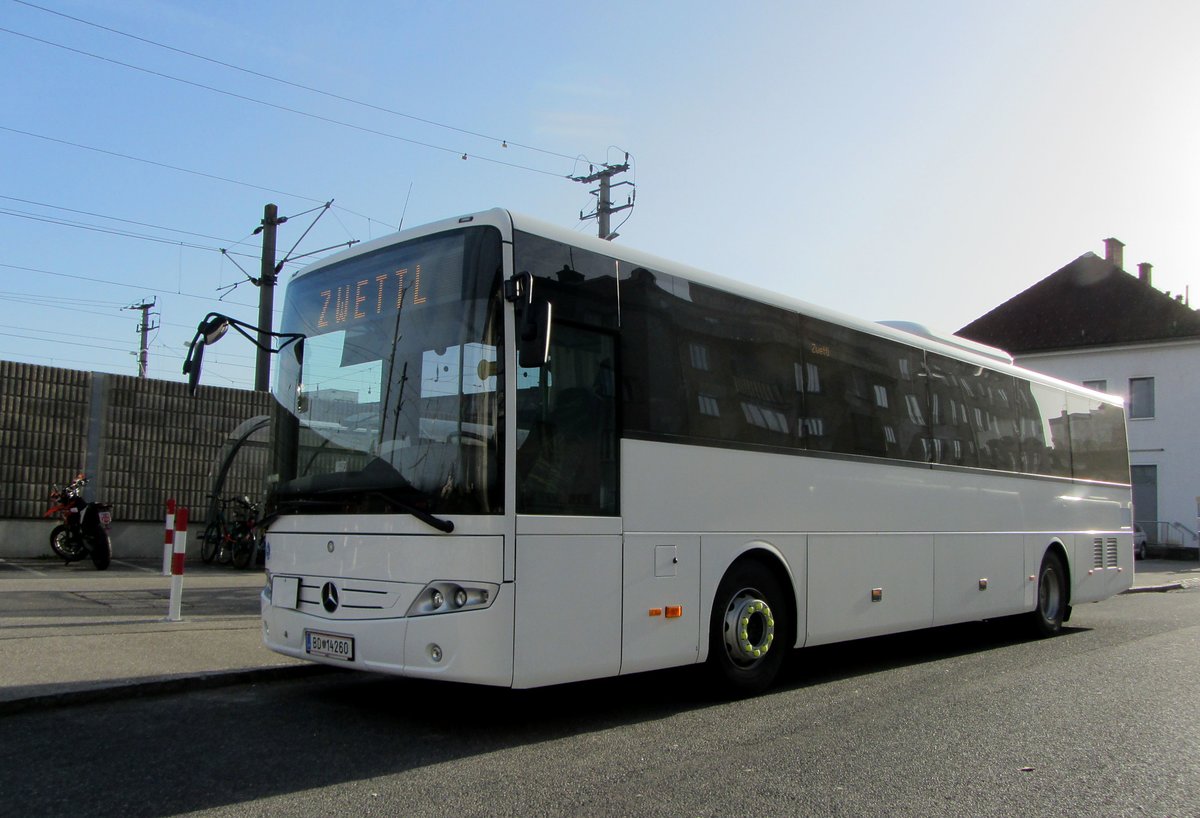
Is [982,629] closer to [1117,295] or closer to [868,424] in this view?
[868,424]

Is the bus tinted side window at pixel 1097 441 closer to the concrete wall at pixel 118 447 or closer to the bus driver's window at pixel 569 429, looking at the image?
the bus driver's window at pixel 569 429

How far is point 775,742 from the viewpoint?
6289 millimetres

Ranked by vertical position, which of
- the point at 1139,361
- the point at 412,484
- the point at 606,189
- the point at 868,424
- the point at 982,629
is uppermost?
the point at 606,189

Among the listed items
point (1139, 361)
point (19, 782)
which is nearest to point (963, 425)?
point (19, 782)

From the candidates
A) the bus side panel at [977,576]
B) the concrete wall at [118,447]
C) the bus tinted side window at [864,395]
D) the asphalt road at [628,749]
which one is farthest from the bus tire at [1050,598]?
the concrete wall at [118,447]

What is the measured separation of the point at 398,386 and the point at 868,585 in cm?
490

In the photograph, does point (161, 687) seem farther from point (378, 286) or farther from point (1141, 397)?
point (1141, 397)

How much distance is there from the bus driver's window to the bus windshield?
0.25 meters

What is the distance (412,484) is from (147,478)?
568 inches

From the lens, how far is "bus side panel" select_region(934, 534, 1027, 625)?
10.3 meters

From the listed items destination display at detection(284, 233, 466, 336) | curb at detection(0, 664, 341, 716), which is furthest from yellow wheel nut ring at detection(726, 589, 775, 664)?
curb at detection(0, 664, 341, 716)

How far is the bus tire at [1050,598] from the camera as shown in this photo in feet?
40.5

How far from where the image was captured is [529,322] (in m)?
5.98

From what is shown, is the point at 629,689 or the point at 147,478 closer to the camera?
the point at 629,689
